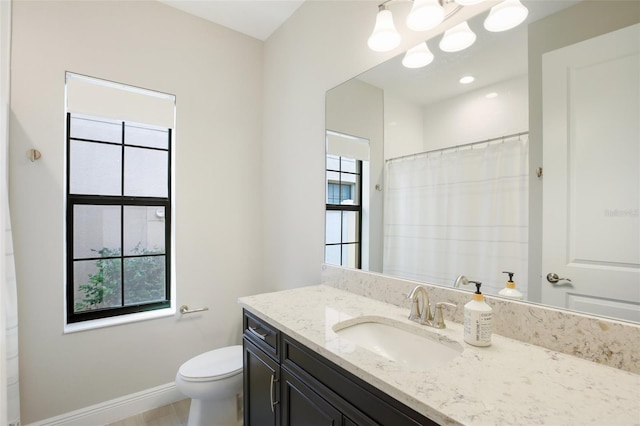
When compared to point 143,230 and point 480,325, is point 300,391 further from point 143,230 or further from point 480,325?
point 143,230

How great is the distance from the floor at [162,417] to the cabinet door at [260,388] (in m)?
0.74

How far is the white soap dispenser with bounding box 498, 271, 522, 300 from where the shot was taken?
110 centimetres

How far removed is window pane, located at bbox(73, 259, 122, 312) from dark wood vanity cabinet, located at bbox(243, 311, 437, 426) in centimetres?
121

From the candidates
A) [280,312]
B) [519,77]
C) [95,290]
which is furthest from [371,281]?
[95,290]

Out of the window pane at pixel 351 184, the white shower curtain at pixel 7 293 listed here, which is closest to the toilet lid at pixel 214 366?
the white shower curtain at pixel 7 293

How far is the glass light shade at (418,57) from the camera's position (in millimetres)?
1409

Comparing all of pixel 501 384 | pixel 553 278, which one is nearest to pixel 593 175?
pixel 553 278

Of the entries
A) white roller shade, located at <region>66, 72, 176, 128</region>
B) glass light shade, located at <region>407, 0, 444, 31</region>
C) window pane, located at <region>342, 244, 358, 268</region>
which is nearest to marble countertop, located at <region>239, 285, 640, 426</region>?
window pane, located at <region>342, 244, 358, 268</region>

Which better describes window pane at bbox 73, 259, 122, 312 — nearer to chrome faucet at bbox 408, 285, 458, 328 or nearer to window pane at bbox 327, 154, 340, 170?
window pane at bbox 327, 154, 340, 170

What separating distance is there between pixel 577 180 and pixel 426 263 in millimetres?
660

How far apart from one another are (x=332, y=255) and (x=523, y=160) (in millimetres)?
1180

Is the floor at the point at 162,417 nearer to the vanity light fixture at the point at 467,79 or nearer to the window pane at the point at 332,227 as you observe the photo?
the window pane at the point at 332,227

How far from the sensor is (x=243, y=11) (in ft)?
7.39

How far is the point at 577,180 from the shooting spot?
969mm
